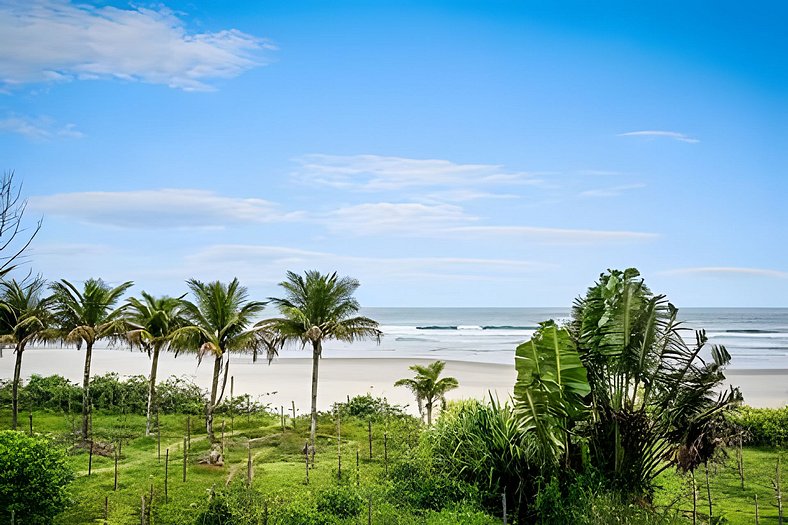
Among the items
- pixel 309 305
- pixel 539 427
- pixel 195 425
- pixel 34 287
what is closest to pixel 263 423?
pixel 195 425

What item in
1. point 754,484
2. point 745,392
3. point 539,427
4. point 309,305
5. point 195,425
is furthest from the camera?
point 745,392

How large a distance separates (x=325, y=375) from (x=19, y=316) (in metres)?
24.7

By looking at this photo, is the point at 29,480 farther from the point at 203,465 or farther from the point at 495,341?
the point at 495,341

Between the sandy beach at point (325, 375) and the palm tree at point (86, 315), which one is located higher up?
the palm tree at point (86, 315)

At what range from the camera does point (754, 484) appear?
16.3 metres

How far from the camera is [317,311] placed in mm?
19859

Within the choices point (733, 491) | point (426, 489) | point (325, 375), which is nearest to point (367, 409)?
point (733, 491)

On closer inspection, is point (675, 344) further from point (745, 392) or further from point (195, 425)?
point (745, 392)

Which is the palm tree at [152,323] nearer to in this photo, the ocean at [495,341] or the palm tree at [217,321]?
the palm tree at [217,321]

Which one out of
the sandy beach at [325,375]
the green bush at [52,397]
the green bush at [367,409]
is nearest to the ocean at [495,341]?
the sandy beach at [325,375]

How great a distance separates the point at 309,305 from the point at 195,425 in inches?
272

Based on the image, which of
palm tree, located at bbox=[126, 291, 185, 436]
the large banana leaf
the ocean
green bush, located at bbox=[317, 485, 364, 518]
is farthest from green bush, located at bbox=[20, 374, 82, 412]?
the ocean

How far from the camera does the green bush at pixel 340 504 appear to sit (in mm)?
11500

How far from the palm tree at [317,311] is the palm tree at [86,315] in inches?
188
